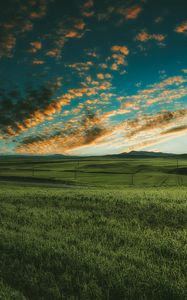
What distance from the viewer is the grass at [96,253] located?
271 inches

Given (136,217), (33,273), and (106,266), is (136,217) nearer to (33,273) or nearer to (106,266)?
(106,266)

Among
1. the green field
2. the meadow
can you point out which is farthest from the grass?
the green field

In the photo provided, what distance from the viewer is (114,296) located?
21.7 ft

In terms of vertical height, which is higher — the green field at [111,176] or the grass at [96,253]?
the grass at [96,253]

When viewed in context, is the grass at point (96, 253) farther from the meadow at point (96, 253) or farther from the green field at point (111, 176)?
the green field at point (111, 176)

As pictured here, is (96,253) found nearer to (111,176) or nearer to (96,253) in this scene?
(96,253)

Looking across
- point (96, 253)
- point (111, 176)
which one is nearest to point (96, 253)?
point (96, 253)

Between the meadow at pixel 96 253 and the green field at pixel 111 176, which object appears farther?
the green field at pixel 111 176

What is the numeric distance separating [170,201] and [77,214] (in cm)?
601

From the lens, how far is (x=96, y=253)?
8.96 meters

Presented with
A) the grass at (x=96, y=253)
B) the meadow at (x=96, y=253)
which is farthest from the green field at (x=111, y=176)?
the meadow at (x=96, y=253)

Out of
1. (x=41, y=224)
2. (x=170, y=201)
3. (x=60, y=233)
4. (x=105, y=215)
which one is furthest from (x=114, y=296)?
(x=170, y=201)

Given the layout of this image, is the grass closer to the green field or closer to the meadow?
the meadow

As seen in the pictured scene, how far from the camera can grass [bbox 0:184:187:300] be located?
6.87 meters
